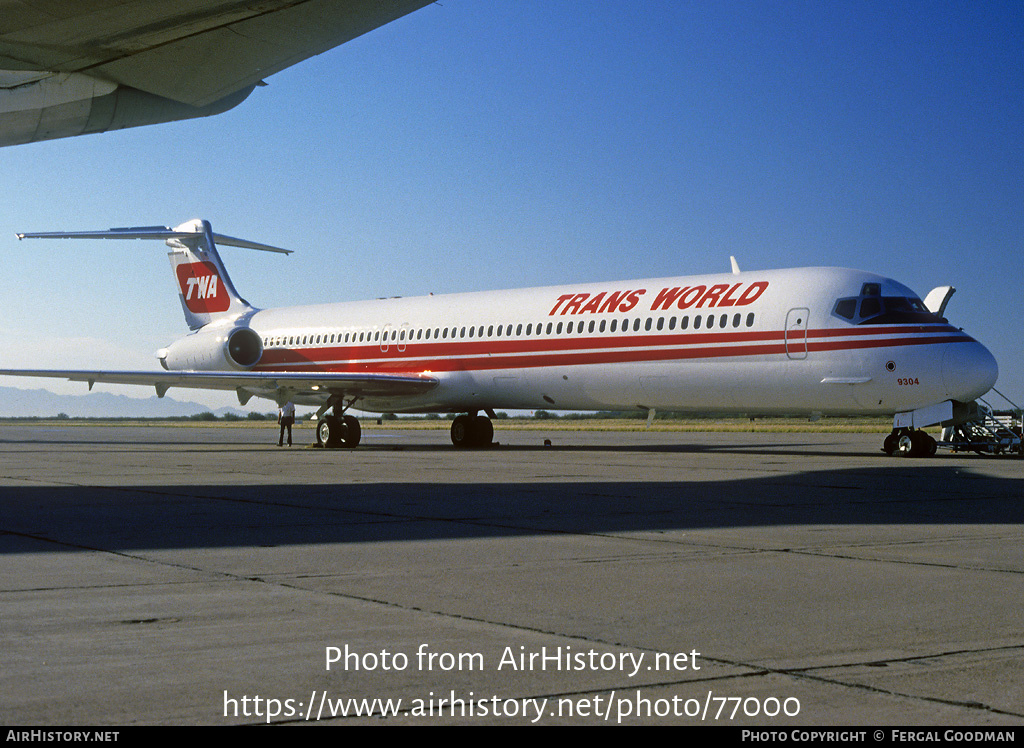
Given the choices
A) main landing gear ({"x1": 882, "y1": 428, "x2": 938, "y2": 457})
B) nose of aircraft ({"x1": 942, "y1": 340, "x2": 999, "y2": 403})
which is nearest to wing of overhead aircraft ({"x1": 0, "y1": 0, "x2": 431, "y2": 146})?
nose of aircraft ({"x1": 942, "y1": 340, "x2": 999, "y2": 403})

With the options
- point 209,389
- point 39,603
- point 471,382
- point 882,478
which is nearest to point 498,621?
point 39,603

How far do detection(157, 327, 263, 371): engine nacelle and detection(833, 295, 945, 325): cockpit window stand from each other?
16015mm

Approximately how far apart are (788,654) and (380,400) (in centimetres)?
2152

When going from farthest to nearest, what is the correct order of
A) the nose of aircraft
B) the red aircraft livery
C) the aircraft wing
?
1. the aircraft wing
2. the red aircraft livery
3. the nose of aircraft

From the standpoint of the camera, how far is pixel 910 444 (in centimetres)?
1991

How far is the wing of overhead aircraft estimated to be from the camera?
10.1 meters

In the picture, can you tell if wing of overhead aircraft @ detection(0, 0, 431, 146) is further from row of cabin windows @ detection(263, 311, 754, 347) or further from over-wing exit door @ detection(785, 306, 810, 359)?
over-wing exit door @ detection(785, 306, 810, 359)

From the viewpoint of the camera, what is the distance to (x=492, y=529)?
329 inches

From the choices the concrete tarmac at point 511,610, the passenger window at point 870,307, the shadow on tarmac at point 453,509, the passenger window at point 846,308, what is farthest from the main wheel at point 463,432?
the concrete tarmac at point 511,610

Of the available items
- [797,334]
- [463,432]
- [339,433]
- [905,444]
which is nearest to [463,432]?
[463,432]

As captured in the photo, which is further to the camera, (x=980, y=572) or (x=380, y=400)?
(x=380, y=400)

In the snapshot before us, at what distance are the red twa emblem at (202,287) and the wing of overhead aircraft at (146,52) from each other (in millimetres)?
18745

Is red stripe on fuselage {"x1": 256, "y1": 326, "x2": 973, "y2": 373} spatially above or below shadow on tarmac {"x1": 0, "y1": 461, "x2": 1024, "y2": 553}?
above

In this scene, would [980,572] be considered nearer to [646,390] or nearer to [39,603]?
[39,603]
